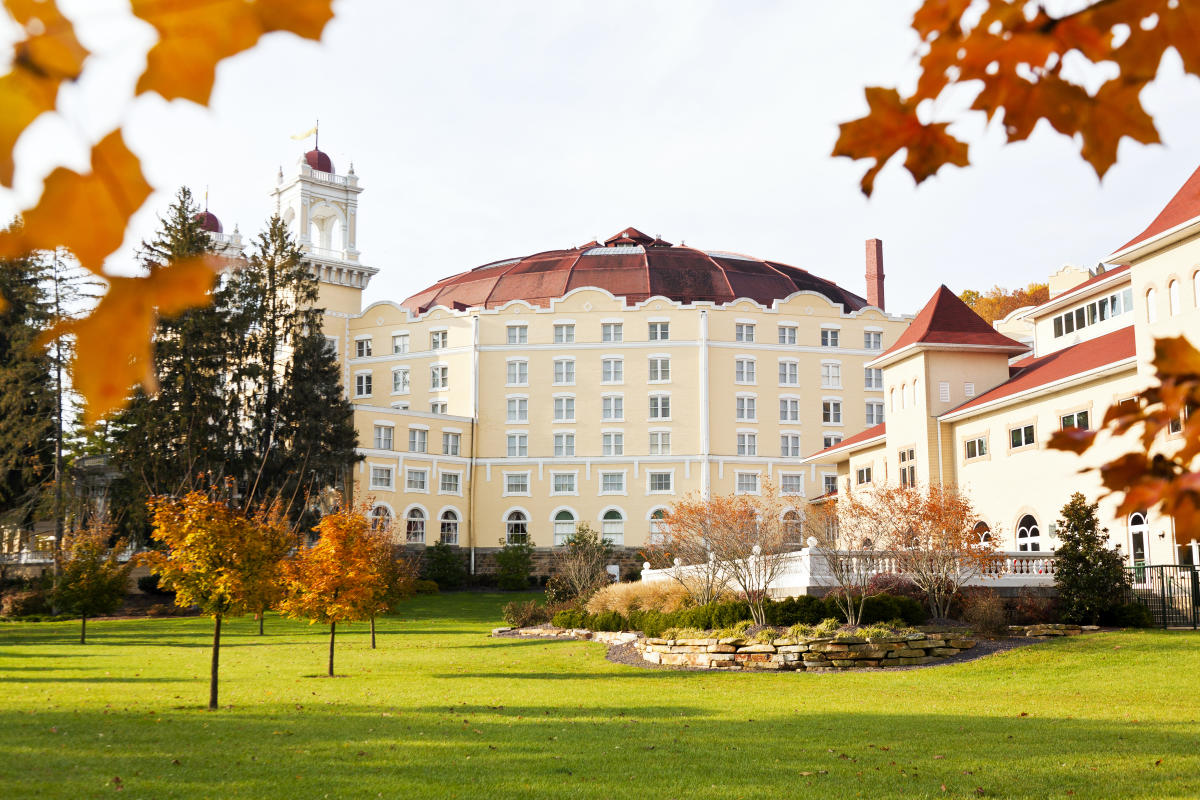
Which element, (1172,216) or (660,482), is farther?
(660,482)

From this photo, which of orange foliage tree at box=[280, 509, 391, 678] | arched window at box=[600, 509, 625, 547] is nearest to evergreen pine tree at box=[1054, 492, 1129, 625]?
orange foliage tree at box=[280, 509, 391, 678]

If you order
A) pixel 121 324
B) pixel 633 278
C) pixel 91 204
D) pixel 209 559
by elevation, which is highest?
pixel 633 278

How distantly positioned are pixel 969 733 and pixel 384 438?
182 feet

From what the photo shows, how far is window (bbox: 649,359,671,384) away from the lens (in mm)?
71688

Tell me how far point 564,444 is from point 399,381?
1273cm

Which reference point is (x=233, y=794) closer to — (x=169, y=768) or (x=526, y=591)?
(x=169, y=768)

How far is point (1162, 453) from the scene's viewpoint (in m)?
1.72

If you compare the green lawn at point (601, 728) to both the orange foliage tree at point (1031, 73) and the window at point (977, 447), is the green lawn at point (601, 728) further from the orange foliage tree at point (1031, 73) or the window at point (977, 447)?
the window at point (977, 447)

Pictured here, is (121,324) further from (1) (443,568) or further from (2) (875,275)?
(2) (875,275)

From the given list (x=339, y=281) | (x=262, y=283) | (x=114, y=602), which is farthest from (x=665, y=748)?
(x=339, y=281)

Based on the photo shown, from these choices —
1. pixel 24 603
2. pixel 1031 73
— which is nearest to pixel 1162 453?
pixel 1031 73

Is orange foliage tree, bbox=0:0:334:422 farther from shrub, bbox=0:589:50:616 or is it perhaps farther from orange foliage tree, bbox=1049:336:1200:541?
shrub, bbox=0:589:50:616

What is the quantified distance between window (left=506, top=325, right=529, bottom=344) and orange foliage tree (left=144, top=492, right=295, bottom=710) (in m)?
53.7

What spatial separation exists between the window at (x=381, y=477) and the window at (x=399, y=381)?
9.81m
